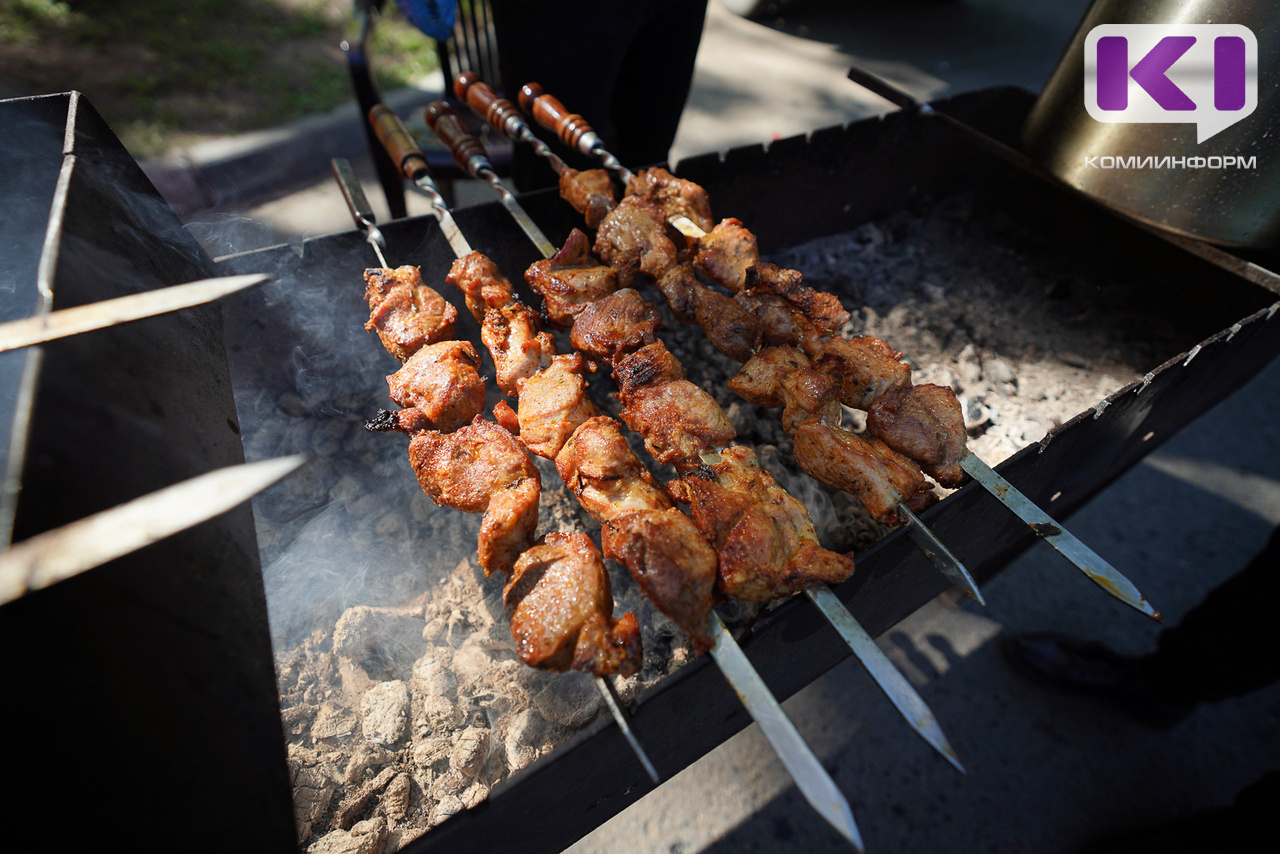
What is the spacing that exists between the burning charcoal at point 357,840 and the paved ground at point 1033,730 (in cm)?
114

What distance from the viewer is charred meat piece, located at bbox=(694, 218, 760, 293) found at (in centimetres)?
210

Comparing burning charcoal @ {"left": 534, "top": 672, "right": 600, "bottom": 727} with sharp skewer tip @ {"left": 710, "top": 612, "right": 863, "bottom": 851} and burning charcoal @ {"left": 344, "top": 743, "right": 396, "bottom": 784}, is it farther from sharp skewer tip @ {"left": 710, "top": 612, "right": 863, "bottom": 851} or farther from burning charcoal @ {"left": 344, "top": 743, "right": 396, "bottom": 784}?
sharp skewer tip @ {"left": 710, "top": 612, "right": 863, "bottom": 851}

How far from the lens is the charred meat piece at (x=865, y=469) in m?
1.49

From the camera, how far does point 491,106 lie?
2.38 metres

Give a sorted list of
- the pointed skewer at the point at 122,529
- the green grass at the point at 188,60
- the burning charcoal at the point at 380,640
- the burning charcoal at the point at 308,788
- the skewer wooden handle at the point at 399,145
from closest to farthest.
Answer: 1. the pointed skewer at the point at 122,529
2. the burning charcoal at the point at 308,788
3. the burning charcoal at the point at 380,640
4. the skewer wooden handle at the point at 399,145
5. the green grass at the point at 188,60

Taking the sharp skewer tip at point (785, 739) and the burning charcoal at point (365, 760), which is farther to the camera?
the burning charcoal at point (365, 760)

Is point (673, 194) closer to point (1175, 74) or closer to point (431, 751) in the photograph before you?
point (1175, 74)

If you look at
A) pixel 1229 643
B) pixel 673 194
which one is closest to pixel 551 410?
pixel 673 194

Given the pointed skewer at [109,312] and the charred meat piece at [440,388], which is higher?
the pointed skewer at [109,312]

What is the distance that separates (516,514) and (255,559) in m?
0.56

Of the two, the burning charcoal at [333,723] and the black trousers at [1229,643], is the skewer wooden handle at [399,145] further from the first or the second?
the black trousers at [1229,643]

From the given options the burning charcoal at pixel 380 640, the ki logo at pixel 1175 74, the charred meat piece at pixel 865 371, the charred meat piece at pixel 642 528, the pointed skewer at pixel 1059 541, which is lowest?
the burning charcoal at pixel 380 640

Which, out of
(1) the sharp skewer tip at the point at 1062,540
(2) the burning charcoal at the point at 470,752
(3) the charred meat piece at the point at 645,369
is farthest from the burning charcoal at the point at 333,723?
(1) the sharp skewer tip at the point at 1062,540

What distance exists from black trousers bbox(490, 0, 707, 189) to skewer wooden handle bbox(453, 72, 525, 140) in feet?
1.56
